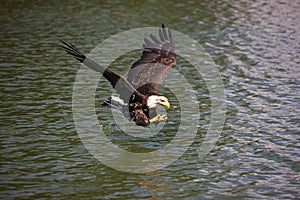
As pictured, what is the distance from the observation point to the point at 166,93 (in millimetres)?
12445

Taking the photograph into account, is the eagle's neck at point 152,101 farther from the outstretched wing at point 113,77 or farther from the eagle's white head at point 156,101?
the outstretched wing at point 113,77

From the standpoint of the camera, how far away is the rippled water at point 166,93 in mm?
8312

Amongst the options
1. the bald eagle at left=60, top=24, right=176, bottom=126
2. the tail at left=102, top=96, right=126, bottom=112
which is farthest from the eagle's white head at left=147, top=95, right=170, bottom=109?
the tail at left=102, top=96, right=126, bottom=112

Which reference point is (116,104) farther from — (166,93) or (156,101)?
(166,93)

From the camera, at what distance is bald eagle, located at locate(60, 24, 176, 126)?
31.6 ft

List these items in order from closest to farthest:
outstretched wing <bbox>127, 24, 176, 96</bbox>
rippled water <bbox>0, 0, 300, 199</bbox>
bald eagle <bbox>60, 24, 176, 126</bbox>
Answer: rippled water <bbox>0, 0, 300, 199</bbox>, bald eagle <bbox>60, 24, 176, 126</bbox>, outstretched wing <bbox>127, 24, 176, 96</bbox>

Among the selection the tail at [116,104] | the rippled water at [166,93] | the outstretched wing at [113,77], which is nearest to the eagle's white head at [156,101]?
the outstretched wing at [113,77]

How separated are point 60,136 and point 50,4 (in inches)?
390

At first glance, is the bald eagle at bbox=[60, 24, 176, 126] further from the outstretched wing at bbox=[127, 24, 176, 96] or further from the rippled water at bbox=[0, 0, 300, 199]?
the rippled water at bbox=[0, 0, 300, 199]

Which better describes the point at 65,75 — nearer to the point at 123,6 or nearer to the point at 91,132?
the point at 91,132

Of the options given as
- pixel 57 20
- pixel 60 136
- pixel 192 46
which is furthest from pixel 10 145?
pixel 57 20

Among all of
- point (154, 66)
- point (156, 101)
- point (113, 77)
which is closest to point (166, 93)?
point (154, 66)

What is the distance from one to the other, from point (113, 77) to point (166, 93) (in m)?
3.34

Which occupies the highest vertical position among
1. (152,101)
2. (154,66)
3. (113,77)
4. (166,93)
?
(113,77)
